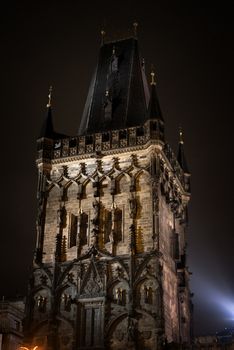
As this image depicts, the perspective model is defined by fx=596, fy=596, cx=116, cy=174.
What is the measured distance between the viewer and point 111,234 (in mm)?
33438

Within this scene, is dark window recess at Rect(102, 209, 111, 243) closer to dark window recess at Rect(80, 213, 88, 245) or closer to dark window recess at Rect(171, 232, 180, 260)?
dark window recess at Rect(80, 213, 88, 245)

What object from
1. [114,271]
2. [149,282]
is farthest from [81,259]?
[149,282]

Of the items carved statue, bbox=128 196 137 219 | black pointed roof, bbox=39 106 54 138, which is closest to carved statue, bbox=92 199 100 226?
carved statue, bbox=128 196 137 219

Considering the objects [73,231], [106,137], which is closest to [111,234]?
[73,231]

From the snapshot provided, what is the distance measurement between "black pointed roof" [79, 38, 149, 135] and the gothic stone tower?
3.6 inches

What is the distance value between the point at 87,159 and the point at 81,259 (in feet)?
21.0

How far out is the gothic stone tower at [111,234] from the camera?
103 feet

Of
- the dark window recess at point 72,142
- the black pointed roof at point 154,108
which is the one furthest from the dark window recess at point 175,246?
the dark window recess at point 72,142

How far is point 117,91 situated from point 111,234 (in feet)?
35.1

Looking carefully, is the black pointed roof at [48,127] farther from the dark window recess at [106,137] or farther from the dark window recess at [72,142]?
the dark window recess at [106,137]

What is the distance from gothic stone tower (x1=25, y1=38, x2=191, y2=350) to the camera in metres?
31.2

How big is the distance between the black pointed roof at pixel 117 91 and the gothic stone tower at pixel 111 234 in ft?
0.30

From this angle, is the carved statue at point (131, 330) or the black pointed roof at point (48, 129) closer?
the carved statue at point (131, 330)

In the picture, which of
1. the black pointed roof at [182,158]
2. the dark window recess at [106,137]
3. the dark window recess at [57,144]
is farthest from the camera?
the black pointed roof at [182,158]
